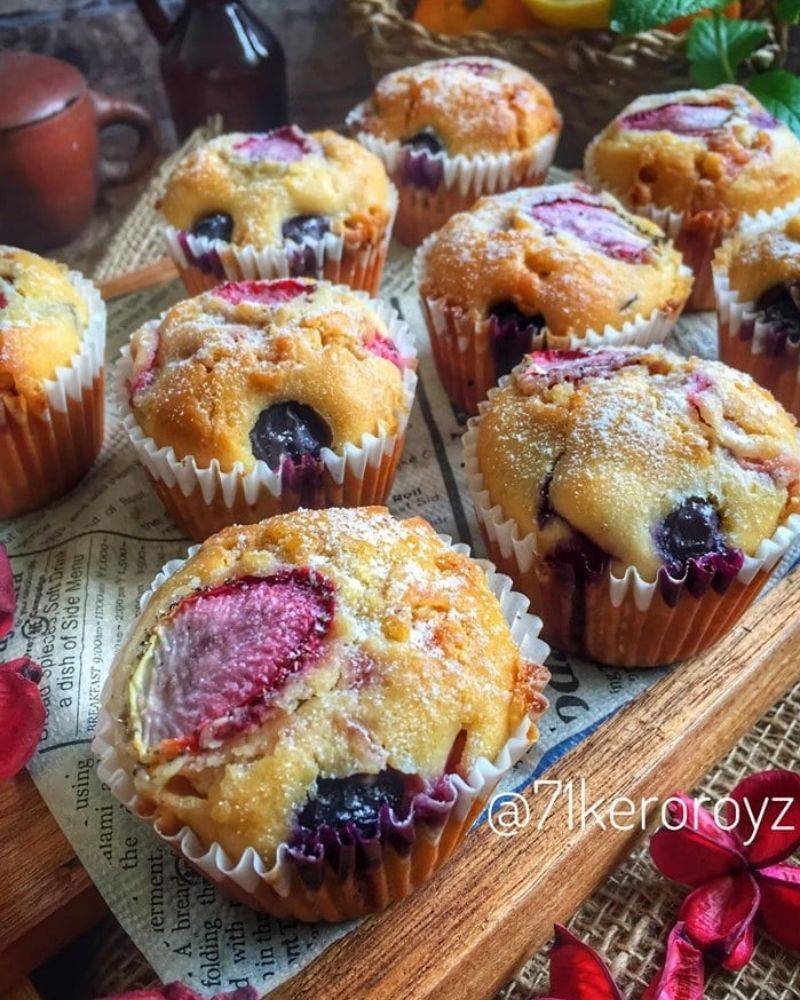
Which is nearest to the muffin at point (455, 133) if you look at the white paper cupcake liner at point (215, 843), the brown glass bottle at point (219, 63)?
the brown glass bottle at point (219, 63)

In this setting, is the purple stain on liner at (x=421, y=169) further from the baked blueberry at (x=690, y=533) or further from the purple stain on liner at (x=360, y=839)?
the purple stain on liner at (x=360, y=839)

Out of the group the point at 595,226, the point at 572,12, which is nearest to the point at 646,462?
the point at 595,226

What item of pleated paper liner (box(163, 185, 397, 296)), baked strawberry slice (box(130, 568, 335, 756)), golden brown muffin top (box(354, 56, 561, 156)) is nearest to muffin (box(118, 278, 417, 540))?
pleated paper liner (box(163, 185, 397, 296))

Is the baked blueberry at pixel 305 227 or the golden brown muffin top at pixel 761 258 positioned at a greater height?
the golden brown muffin top at pixel 761 258

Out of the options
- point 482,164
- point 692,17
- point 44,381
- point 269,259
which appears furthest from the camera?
point 692,17

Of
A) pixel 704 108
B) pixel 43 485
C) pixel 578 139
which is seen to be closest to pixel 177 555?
pixel 43 485

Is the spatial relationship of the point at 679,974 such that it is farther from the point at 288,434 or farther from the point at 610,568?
the point at 288,434

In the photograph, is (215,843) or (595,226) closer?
(215,843)
